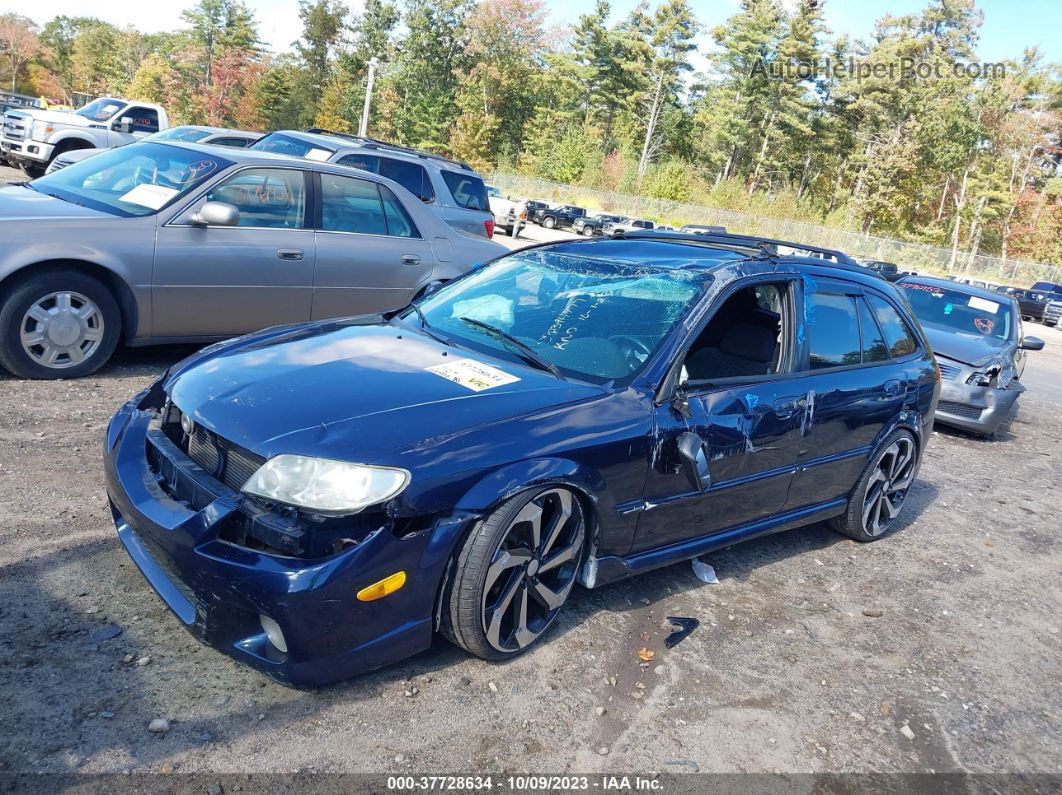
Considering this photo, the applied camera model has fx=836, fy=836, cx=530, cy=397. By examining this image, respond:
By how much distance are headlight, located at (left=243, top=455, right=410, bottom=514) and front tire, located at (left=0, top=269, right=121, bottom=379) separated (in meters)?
3.51

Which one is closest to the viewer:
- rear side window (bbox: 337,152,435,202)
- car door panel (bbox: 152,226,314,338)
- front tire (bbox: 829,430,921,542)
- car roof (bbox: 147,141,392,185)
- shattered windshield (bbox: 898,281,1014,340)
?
front tire (bbox: 829,430,921,542)

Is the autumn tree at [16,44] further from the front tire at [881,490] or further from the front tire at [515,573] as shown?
the front tire at [515,573]

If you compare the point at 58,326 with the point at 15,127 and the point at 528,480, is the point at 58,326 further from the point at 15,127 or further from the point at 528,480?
the point at 15,127

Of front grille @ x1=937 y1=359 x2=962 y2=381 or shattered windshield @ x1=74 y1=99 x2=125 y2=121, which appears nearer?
front grille @ x1=937 y1=359 x2=962 y2=381

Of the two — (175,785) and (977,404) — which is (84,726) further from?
(977,404)

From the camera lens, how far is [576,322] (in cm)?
390

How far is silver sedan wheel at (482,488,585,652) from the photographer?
3.08 metres

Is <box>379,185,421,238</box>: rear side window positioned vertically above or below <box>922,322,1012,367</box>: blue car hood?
above

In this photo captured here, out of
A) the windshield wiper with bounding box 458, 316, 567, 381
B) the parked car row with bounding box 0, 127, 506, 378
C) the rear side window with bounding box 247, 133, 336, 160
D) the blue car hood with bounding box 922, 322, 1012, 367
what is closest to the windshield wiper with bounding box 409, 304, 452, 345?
the windshield wiper with bounding box 458, 316, 567, 381

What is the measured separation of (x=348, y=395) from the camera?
10.2 feet

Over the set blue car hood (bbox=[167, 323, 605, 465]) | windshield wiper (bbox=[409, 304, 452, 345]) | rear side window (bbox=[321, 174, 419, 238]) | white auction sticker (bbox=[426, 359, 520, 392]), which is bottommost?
blue car hood (bbox=[167, 323, 605, 465])

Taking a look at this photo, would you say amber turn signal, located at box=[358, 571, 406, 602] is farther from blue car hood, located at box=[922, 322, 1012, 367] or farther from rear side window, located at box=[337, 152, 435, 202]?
rear side window, located at box=[337, 152, 435, 202]

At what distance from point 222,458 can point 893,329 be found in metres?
3.97

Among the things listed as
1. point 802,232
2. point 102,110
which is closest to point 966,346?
point 102,110
